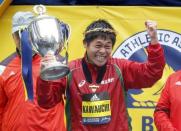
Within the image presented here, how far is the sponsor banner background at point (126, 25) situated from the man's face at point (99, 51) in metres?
1.39

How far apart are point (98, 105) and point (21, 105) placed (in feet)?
1.94

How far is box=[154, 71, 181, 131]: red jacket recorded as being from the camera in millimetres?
3127

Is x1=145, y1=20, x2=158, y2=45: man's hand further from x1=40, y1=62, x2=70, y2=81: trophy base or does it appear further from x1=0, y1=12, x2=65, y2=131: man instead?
x1=0, y1=12, x2=65, y2=131: man

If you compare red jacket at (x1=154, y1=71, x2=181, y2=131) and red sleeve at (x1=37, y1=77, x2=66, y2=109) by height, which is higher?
red sleeve at (x1=37, y1=77, x2=66, y2=109)

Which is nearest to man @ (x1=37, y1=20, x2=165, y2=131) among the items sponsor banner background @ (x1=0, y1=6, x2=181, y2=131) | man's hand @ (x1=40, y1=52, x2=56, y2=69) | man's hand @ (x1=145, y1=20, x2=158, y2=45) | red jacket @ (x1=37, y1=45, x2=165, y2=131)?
red jacket @ (x1=37, y1=45, x2=165, y2=131)

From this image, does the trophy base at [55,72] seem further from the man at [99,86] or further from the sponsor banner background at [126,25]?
the sponsor banner background at [126,25]

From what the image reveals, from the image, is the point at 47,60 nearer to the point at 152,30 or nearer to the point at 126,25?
the point at 152,30

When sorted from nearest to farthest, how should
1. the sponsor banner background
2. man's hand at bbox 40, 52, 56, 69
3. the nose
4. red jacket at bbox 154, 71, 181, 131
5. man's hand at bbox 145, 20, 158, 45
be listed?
man's hand at bbox 40, 52, 56, 69 → man's hand at bbox 145, 20, 158, 45 → the nose → red jacket at bbox 154, 71, 181, 131 → the sponsor banner background

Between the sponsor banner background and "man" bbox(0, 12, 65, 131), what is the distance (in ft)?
3.24

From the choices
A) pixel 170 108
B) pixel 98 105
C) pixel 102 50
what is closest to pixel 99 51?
pixel 102 50

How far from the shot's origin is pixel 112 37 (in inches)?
112

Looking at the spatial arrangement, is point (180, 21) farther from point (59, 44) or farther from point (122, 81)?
point (59, 44)

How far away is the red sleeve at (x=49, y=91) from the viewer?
266 centimetres

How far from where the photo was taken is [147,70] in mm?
2764
